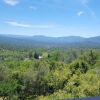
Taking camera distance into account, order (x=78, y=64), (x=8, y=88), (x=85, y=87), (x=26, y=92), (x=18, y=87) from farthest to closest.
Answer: (x=78, y=64) → (x=26, y=92) → (x=18, y=87) → (x=8, y=88) → (x=85, y=87)

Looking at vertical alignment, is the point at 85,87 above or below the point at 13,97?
above

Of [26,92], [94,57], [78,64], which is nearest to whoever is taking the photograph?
[26,92]

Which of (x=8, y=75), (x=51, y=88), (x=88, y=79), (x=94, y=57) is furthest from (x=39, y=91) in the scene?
(x=94, y=57)

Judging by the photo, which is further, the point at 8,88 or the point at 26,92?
the point at 26,92

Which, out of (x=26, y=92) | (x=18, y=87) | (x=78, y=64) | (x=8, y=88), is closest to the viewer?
(x=8, y=88)

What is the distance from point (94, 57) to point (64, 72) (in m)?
32.5

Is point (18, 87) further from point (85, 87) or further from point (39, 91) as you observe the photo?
point (85, 87)

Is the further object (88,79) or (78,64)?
(78,64)

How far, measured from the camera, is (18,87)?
35.7 meters

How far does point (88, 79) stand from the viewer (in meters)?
29.5

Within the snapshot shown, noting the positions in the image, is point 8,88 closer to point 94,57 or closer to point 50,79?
point 50,79

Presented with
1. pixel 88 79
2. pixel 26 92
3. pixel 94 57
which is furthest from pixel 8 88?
pixel 94 57

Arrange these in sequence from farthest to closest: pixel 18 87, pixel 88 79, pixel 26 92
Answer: pixel 26 92
pixel 18 87
pixel 88 79

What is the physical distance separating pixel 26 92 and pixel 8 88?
7128 mm
